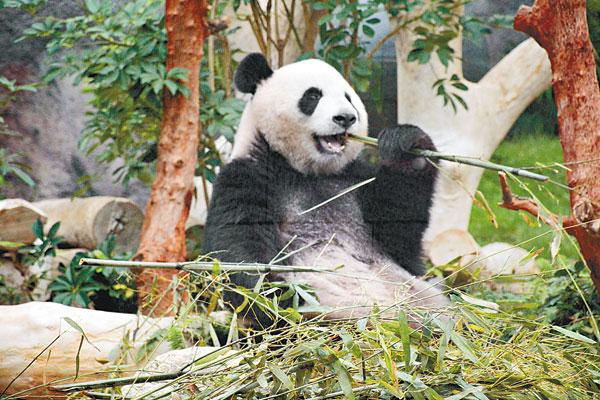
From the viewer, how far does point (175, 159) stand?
2.03 m

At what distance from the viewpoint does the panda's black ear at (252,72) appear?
6.13ft

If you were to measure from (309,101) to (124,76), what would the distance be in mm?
495

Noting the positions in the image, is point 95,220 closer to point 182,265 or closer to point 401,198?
point 182,265

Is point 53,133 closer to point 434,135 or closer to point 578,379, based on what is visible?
point 434,135

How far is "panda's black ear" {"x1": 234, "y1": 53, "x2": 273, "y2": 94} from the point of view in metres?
1.87

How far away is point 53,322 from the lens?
5.71 feet

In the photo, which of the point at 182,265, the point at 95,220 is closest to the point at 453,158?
the point at 182,265

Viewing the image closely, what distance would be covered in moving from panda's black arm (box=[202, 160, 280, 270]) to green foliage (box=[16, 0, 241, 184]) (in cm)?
16

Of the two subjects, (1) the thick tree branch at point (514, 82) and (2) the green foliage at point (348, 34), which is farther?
(1) the thick tree branch at point (514, 82)

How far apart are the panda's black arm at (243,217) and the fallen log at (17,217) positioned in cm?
44

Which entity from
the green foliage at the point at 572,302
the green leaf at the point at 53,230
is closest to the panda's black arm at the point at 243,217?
the green leaf at the point at 53,230

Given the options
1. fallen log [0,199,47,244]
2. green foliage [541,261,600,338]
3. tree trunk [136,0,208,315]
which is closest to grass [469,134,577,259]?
green foliage [541,261,600,338]

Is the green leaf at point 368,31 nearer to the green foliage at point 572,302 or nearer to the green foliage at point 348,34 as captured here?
the green foliage at point 348,34

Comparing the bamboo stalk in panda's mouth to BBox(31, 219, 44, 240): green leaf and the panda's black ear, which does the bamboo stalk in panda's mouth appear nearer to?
the panda's black ear
